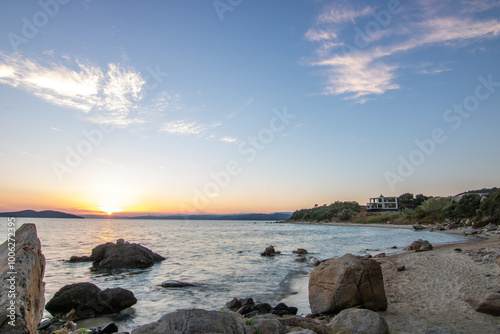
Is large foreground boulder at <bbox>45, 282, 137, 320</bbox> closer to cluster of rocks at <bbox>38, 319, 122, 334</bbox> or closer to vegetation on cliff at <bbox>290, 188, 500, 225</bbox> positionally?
cluster of rocks at <bbox>38, 319, 122, 334</bbox>

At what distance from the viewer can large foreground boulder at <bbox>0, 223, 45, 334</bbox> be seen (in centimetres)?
418

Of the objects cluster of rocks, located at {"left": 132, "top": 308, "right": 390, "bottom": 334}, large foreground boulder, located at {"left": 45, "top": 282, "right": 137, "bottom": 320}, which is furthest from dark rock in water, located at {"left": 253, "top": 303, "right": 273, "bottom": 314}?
large foreground boulder, located at {"left": 45, "top": 282, "right": 137, "bottom": 320}

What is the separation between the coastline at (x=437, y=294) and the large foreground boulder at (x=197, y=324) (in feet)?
14.6

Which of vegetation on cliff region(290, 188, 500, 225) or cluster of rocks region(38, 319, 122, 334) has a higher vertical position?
vegetation on cliff region(290, 188, 500, 225)

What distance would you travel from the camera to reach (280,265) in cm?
2055

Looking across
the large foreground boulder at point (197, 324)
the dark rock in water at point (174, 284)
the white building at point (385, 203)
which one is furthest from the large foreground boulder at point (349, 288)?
the white building at point (385, 203)

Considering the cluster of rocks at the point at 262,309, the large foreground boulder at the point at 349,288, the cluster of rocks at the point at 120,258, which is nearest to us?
the large foreground boulder at the point at 349,288

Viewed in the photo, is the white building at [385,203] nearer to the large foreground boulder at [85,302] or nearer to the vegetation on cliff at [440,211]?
the vegetation on cliff at [440,211]

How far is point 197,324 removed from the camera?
173 inches

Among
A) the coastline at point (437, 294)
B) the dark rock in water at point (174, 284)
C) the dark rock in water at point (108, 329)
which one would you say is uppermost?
the coastline at point (437, 294)

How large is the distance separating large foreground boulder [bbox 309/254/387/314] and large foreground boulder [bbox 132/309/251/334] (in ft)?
14.9

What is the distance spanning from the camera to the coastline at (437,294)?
6.95 meters

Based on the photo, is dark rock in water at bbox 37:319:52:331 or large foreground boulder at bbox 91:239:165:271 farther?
large foreground boulder at bbox 91:239:165:271

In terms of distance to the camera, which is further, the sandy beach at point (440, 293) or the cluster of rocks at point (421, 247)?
the cluster of rocks at point (421, 247)
